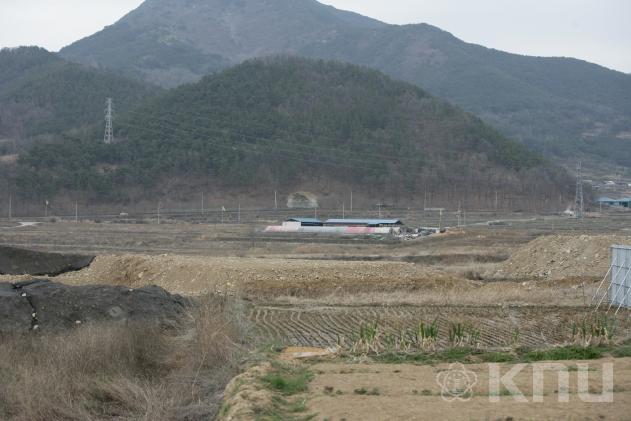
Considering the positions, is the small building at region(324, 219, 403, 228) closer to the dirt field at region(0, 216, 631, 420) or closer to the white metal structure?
the dirt field at region(0, 216, 631, 420)

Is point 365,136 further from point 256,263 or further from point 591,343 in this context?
point 591,343

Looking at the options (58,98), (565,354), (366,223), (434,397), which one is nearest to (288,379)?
(434,397)

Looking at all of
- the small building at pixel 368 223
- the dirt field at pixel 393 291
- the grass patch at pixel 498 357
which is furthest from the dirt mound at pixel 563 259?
the small building at pixel 368 223

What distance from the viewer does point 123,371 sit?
1523 cm

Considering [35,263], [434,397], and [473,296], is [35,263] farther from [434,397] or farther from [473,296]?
[434,397]

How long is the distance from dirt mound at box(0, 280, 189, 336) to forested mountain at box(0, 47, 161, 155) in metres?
104

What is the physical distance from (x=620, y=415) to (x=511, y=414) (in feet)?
3.94

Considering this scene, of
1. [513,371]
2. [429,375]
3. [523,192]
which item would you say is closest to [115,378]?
[429,375]

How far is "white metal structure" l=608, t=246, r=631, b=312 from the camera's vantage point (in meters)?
22.9

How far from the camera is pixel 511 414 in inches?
369

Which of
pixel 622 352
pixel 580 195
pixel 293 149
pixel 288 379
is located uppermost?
pixel 293 149

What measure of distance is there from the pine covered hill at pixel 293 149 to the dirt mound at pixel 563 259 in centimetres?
6255

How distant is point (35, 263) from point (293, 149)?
76.4m

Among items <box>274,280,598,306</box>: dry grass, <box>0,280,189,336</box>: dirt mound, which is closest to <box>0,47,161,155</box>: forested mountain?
<box>274,280,598,306</box>: dry grass
